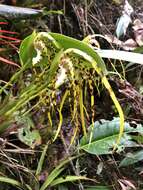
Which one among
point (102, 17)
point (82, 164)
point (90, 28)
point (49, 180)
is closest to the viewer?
point (49, 180)

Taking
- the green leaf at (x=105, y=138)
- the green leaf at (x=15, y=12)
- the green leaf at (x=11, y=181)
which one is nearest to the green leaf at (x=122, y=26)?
the green leaf at (x=105, y=138)

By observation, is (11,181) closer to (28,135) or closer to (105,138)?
(28,135)

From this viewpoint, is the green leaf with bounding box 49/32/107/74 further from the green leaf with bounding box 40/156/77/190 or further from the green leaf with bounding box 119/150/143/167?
the green leaf with bounding box 119/150/143/167

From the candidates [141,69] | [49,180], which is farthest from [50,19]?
[49,180]

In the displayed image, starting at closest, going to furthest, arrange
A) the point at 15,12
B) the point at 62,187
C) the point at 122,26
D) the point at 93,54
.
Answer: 1. the point at 93,54
2. the point at 15,12
3. the point at 62,187
4. the point at 122,26

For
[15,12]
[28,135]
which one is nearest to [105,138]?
[28,135]

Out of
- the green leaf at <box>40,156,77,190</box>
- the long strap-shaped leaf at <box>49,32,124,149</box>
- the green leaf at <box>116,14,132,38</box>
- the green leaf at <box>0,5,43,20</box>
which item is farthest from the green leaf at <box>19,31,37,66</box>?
the green leaf at <box>116,14,132,38</box>

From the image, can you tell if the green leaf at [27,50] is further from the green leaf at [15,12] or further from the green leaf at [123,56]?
the green leaf at [15,12]

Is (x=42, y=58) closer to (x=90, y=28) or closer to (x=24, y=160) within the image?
(x=24, y=160)
